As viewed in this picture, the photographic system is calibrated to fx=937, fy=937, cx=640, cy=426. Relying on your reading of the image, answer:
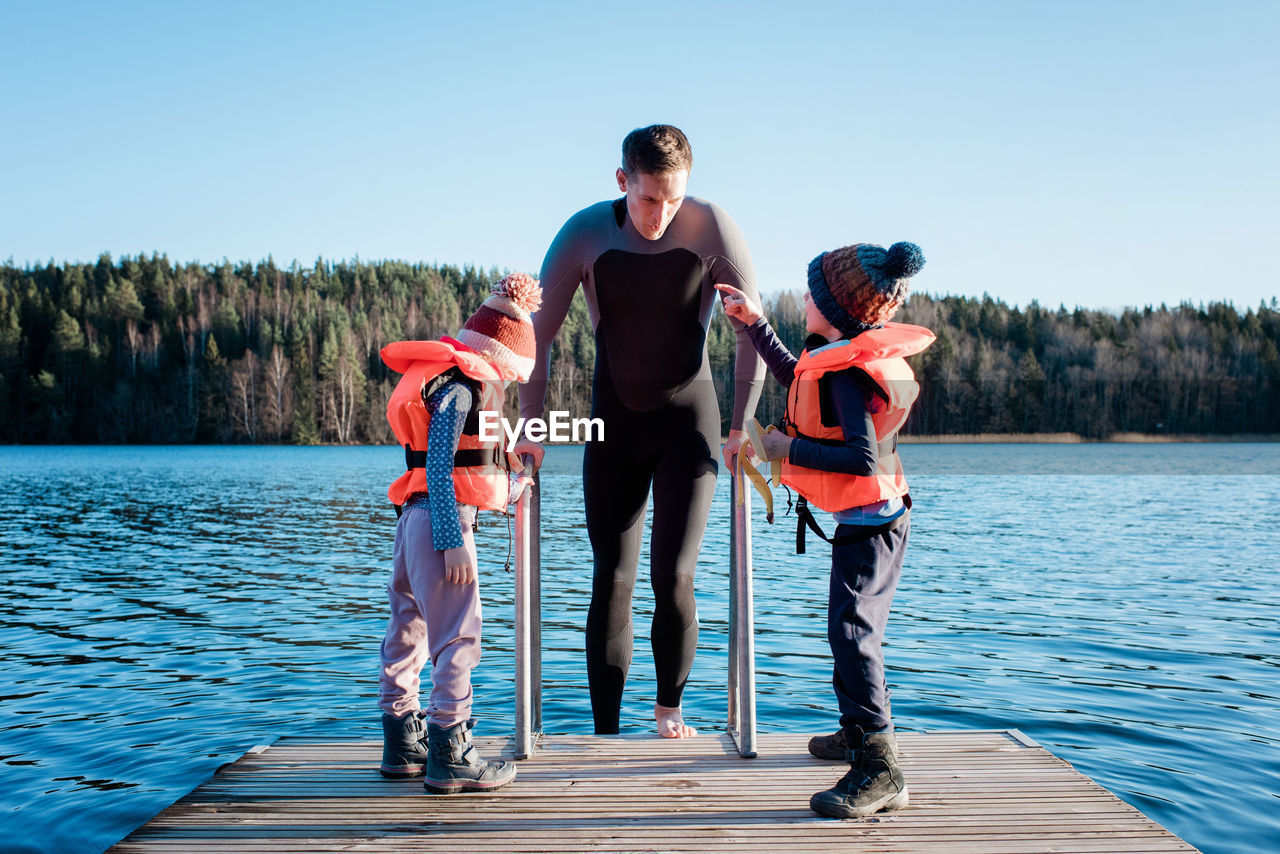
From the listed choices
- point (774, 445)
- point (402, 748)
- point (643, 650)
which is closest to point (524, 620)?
point (402, 748)

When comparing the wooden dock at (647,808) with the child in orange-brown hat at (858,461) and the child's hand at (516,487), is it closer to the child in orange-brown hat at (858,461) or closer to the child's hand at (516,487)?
the child in orange-brown hat at (858,461)

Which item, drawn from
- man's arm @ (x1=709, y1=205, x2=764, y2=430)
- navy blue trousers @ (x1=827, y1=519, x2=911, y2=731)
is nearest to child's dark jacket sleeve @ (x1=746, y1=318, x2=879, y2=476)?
navy blue trousers @ (x1=827, y1=519, x2=911, y2=731)

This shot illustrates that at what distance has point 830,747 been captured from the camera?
376 centimetres

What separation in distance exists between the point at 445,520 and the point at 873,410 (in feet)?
5.08

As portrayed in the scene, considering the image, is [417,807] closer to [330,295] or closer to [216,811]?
[216,811]

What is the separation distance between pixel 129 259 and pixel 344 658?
4595 inches

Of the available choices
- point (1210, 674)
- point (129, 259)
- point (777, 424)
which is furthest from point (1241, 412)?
point (129, 259)

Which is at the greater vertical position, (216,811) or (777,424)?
(777,424)

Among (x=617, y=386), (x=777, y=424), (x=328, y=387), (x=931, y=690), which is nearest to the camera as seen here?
(x=777, y=424)

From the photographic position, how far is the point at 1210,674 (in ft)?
26.6

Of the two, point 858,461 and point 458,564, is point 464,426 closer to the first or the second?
point 458,564

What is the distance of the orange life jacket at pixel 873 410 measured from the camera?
10.6 feet

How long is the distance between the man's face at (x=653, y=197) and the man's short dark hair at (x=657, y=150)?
26mm

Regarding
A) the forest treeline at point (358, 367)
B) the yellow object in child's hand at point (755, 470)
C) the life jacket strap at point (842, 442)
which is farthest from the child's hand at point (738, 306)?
the forest treeline at point (358, 367)
